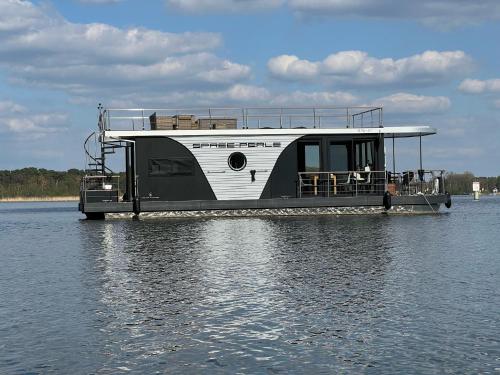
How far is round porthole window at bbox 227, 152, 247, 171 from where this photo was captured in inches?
1243

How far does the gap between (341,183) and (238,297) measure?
70.5 feet

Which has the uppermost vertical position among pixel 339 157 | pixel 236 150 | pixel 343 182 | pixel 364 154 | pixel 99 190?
pixel 236 150

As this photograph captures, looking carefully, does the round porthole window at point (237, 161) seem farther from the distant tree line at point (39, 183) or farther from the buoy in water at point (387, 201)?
the distant tree line at point (39, 183)

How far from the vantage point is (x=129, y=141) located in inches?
1220

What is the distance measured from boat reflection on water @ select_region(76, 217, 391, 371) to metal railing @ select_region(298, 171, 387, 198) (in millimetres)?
9690

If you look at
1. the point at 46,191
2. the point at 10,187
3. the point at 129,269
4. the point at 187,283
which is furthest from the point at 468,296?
the point at 10,187

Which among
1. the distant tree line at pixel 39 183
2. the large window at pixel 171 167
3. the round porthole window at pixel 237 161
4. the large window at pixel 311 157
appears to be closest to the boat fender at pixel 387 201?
the large window at pixel 311 157

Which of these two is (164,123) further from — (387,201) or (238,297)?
(238,297)

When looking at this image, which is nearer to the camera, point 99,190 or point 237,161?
point 99,190

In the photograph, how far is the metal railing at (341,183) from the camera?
32125 mm

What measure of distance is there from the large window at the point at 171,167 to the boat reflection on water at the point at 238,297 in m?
8.81

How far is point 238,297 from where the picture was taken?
38.1ft

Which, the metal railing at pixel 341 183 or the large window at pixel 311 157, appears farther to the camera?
the large window at pixel 311 157

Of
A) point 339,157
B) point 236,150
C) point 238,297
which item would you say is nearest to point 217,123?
point 236,150
